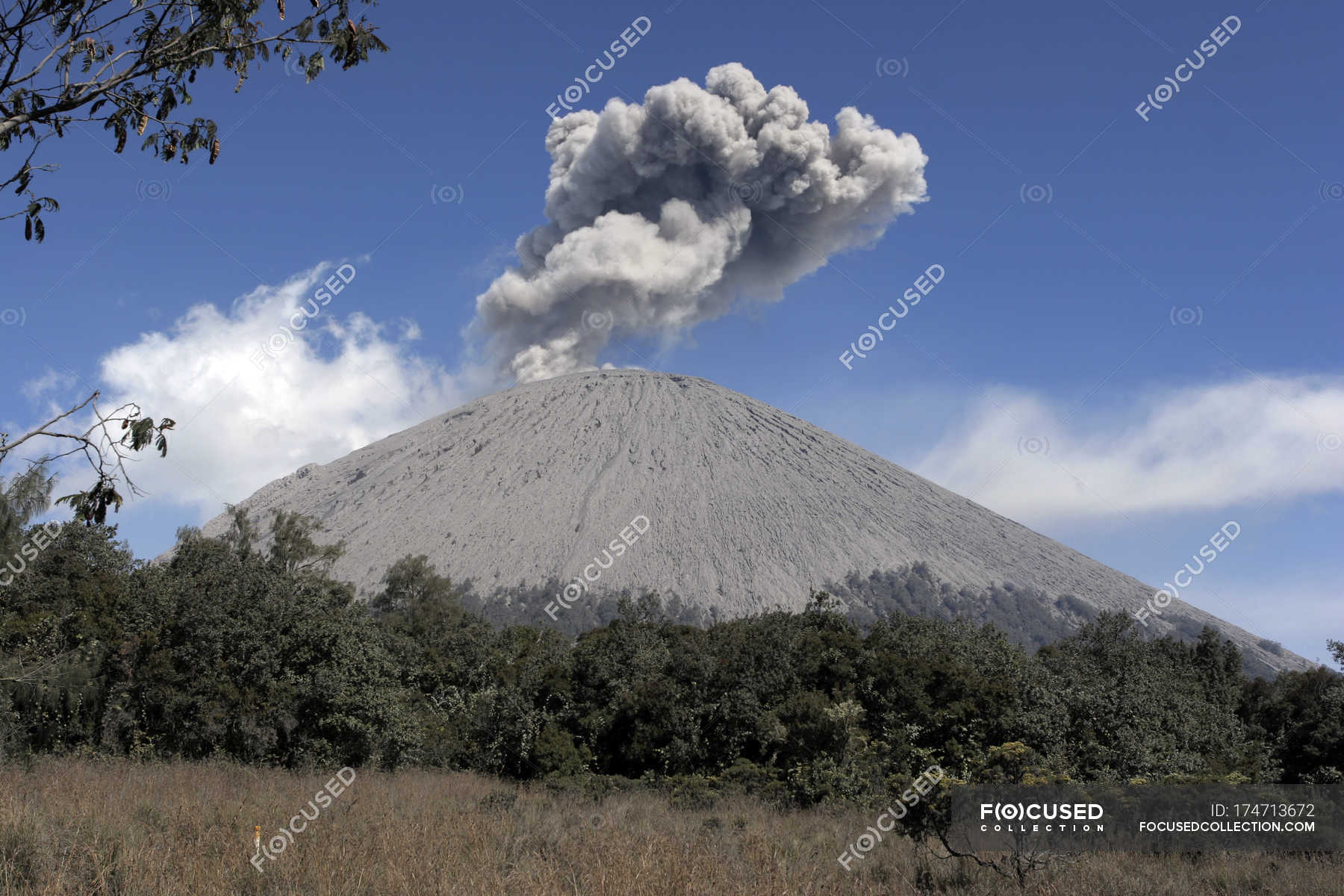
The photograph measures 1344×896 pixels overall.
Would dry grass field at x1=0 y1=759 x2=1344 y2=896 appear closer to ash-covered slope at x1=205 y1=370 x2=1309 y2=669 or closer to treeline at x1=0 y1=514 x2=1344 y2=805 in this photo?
treeline at x1=0 y1=514 x2=1344 y2=805

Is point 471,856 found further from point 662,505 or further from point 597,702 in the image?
point 662,505

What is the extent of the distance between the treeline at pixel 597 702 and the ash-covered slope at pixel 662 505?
9593 cm

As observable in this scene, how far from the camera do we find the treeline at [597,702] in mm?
23578

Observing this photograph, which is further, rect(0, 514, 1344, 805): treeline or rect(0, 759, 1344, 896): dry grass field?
rect(0, 514, 1344, 805): treeline

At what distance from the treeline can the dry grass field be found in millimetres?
6072

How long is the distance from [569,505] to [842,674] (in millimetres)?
126838

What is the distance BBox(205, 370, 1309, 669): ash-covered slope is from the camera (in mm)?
140875

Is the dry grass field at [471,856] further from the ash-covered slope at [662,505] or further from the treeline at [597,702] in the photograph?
the ash-covered slope at [662,505]

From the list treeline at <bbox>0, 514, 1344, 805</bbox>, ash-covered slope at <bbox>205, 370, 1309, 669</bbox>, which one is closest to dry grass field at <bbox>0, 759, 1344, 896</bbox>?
treeline at <bbox>0, 514, 1344, 805</bbox>

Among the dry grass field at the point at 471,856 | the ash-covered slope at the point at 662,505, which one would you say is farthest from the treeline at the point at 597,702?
the ash-covered slope at the point at 662,505

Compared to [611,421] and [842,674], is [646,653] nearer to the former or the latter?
[842,674]

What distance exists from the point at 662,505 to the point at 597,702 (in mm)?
125291

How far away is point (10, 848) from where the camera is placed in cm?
800

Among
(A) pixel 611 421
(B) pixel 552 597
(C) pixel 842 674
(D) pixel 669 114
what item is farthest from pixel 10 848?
(A) pixel 611 421
